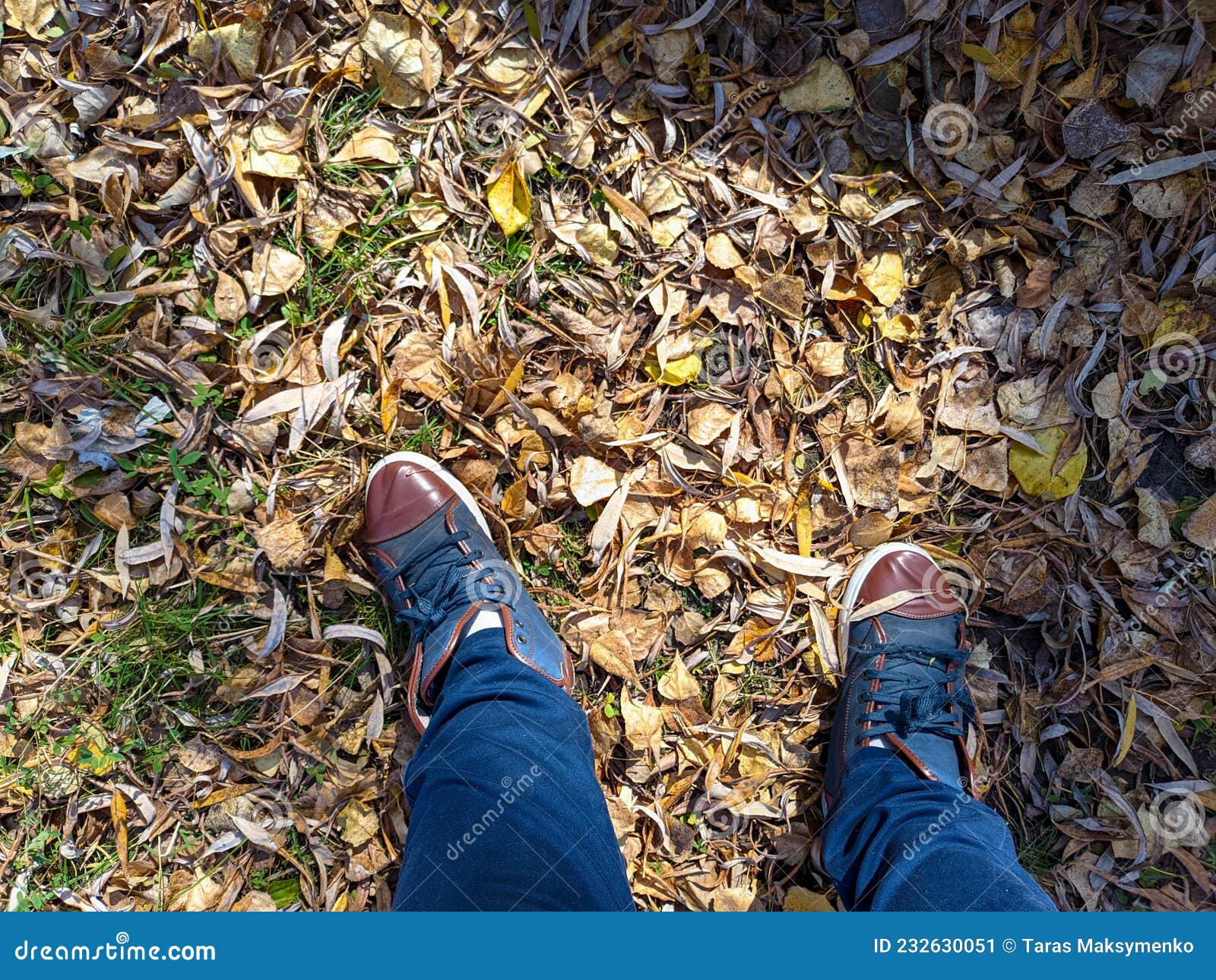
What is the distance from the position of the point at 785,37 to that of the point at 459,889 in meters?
2.28

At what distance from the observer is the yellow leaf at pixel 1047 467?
2.20 metres

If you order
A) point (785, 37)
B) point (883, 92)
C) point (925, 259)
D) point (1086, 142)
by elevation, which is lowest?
point (925, 259)

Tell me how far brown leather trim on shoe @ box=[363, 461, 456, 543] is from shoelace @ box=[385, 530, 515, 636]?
0.29 ft

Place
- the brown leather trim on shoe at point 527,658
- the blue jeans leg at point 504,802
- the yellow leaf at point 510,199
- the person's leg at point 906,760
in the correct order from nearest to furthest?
1. the blue jeans leg at point 504,802
2. the person's leg at point 906,760
3. the brown leather trim on shoe at point 527,658
4. the yellow leaf at point 510,199

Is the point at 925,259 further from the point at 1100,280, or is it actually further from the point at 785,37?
the point at 785,37

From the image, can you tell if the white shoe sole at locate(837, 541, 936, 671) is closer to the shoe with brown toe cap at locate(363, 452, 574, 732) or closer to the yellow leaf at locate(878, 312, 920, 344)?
the yellow leaf at locate(878, 312, 920, 344)

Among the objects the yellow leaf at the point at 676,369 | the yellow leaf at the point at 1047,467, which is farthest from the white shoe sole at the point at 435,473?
the yellow leaf at the point at 1047,467

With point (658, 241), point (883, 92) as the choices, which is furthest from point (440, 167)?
point (883, 92)

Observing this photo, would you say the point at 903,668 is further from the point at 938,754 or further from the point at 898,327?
the point at 898,327

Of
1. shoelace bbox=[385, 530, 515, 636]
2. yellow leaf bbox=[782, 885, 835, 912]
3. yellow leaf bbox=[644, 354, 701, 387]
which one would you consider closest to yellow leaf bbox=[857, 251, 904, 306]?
yellow leaf bbox=[644, 354, 701, 387]

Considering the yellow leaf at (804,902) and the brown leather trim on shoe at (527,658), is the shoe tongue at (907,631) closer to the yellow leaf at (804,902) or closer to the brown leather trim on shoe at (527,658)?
the yellow leaf at (804,902)

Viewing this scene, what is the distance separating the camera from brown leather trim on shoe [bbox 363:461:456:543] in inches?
84.4

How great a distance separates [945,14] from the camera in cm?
214

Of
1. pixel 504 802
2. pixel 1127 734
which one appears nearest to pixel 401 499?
pixel 504 802
